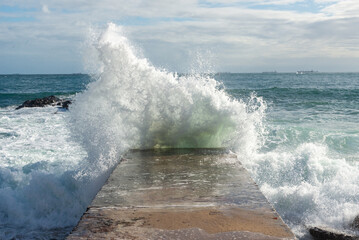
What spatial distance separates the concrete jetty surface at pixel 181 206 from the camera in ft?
9.05

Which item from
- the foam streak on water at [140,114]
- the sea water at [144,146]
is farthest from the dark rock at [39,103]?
the foam streak on water at [140,114]

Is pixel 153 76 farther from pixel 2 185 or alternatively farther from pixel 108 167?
pixel 2 185

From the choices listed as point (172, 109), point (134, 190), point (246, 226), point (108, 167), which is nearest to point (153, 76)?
point (172, 109)

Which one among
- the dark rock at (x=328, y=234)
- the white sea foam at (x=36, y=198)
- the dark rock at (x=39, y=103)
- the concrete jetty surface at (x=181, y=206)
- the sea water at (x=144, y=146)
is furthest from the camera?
the dark rock at (x=39, y=103)

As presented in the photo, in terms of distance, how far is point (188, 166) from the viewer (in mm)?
4797

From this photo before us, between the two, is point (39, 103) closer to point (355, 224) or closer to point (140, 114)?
point (140, 114)

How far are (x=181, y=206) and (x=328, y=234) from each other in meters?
2.11

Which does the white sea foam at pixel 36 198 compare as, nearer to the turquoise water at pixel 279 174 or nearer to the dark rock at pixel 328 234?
the turquoise water at pixel 279 174

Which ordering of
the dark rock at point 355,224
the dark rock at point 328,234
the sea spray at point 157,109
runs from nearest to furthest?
the dark rock at point 328,234
the dark rock at point 355,224
the sea spray at point 157,109

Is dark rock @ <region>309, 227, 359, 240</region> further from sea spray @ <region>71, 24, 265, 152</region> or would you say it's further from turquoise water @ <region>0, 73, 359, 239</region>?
sea spray @ <region>71, 24, 265, 152</region>

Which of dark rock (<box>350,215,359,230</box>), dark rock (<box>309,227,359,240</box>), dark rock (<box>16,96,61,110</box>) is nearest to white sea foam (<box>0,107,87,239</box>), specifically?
dark rock (<box>309,227,359,240</box>)

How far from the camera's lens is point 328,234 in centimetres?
434

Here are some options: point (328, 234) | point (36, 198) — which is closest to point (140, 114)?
point (36, 198)

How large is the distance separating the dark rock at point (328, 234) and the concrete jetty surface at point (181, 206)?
1148mm
